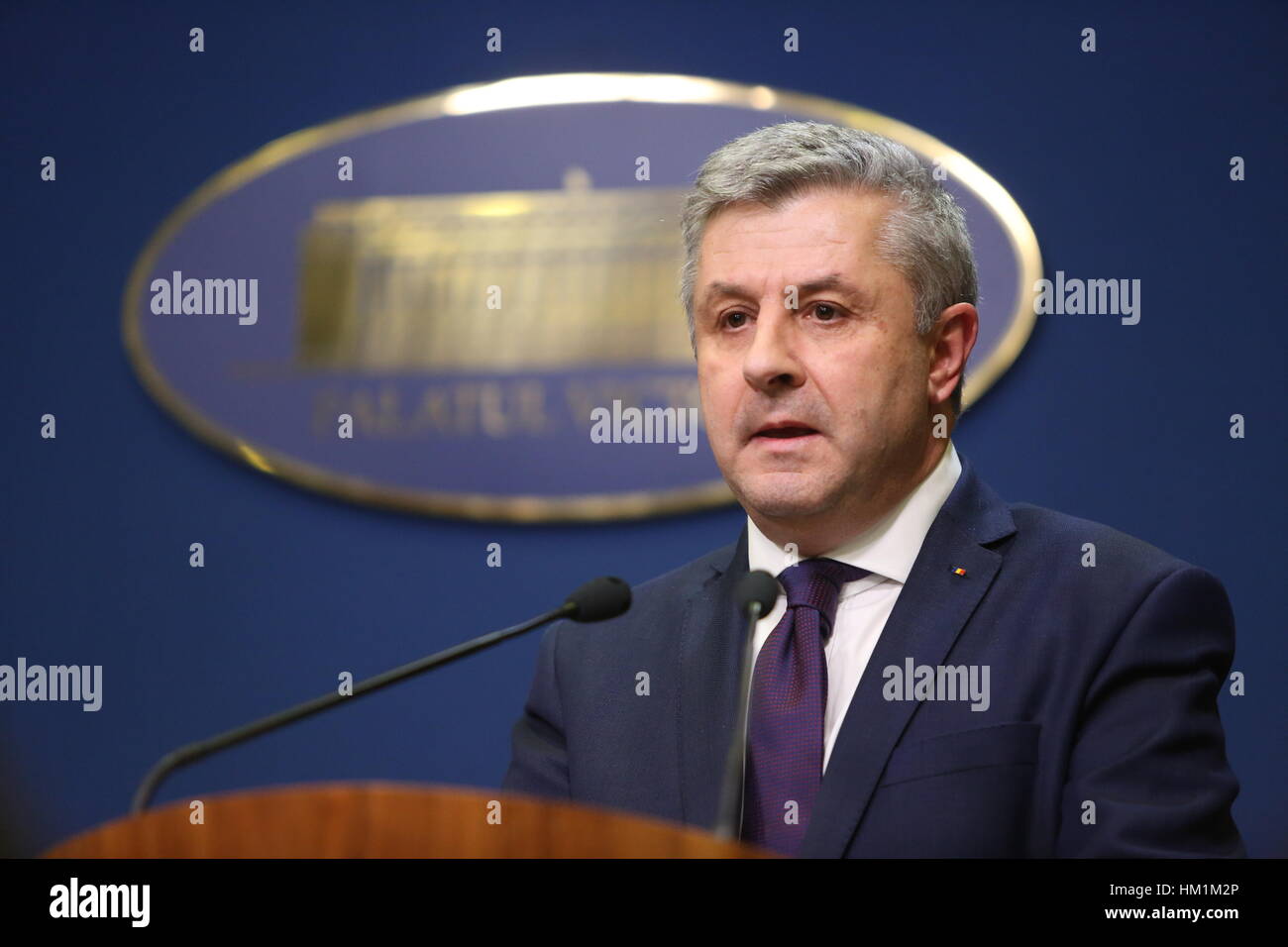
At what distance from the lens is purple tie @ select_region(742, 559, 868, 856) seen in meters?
1.62

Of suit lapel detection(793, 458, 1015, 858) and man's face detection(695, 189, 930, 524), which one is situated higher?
man's face detection(695, 189, 930, 524)

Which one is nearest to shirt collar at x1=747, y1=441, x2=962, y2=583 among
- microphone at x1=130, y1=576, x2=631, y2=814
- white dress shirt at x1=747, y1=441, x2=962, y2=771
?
white dress shirt at x1=747, y1=441, x2=962, y2=771

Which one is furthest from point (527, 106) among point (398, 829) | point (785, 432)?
point (398, 829)

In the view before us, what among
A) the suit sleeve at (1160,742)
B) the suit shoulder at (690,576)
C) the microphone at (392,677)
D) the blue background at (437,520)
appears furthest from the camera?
the blue background at (437,520)

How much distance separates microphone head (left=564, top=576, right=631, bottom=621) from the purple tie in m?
0.29

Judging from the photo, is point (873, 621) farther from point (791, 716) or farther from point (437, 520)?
point (437, 520)

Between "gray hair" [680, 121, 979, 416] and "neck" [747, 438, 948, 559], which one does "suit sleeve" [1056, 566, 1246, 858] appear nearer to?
"neck" [747, 438, 948, 559]

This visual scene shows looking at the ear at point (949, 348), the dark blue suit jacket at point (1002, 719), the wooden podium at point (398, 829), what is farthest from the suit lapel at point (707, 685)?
the wooden podium at point (398, 829)

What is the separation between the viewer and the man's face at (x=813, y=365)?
70.5 inches

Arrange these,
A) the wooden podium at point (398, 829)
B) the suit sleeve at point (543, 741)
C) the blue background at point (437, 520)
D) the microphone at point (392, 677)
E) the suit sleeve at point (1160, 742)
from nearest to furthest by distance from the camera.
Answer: the wooden podium at point (398, 829)
the microphone at point (392, 677)
the suit sleeve at point (1160, 742)
the suit sleeve at point (543, 741)
the blue background at point (437, 520)

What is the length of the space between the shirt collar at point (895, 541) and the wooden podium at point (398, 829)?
75 centimetres

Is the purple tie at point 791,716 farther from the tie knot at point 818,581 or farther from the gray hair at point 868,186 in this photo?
the gray hair at point 868,186

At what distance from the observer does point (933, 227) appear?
6.17ft

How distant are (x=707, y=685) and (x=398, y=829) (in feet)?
2.45
